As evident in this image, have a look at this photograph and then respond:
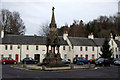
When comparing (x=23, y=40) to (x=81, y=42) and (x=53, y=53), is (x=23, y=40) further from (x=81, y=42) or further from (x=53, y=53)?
(x=53, y=53)

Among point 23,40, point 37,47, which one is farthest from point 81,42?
point 23,40

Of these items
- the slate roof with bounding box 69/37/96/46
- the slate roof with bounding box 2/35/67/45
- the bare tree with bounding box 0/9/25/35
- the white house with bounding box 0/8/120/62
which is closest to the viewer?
the white house with bounding box 0/8/120/62

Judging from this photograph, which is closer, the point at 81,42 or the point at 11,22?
the point at 81,42

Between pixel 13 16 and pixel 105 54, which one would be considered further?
pixel 13 16

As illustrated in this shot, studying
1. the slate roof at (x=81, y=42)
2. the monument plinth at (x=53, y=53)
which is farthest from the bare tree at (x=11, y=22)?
the monument plinth at (x=53, y=53)

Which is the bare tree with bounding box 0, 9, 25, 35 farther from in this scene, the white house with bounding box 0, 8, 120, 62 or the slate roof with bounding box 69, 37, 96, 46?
the slate roof with bounding box 69, 37, 96, 46

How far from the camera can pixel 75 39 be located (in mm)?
49250

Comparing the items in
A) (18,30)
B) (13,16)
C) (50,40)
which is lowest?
(50,40)

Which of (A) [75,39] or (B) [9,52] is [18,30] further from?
(A) [75,39]

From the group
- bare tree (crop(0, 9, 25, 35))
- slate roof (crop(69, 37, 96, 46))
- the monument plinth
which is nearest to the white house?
slate roof (crop(69, 37, 96, 46))

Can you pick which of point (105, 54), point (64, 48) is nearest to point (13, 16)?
point (64, 48)

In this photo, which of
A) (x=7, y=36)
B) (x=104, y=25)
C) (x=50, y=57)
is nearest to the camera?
(x=50, y=57)

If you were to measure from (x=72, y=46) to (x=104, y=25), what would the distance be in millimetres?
43242

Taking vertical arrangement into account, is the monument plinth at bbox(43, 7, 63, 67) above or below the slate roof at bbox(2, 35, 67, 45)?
below
